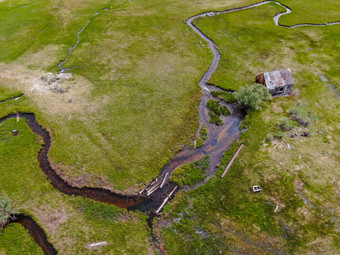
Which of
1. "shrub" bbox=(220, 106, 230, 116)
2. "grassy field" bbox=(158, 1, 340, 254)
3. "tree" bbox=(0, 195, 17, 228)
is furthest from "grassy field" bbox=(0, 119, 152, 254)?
"shrub" bbox=(220, 106, 230, 116)

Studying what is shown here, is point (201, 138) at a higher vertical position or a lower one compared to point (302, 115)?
lower

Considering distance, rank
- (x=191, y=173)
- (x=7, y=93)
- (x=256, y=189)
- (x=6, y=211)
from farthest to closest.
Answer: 1. (x=7, y=93)
2. (x=191, y=173)
3. (x=256, y=189)
4. (x=6, y=211)

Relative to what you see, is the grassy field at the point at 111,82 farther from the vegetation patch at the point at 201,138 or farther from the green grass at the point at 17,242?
the green grass at the point at 17,242

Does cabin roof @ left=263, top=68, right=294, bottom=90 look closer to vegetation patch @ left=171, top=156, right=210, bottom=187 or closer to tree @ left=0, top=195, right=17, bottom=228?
vegetation patch @ left=171, top=156, right=210, bottom=187

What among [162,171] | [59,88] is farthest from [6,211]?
[59,88]

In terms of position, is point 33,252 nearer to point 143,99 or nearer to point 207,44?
point 143,99

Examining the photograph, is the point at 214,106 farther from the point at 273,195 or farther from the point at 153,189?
the point at 153,189

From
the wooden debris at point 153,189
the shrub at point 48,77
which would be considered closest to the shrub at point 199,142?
the wooden debris at point 153,189

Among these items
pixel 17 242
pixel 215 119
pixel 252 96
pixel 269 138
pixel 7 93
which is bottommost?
pixel 17 242
